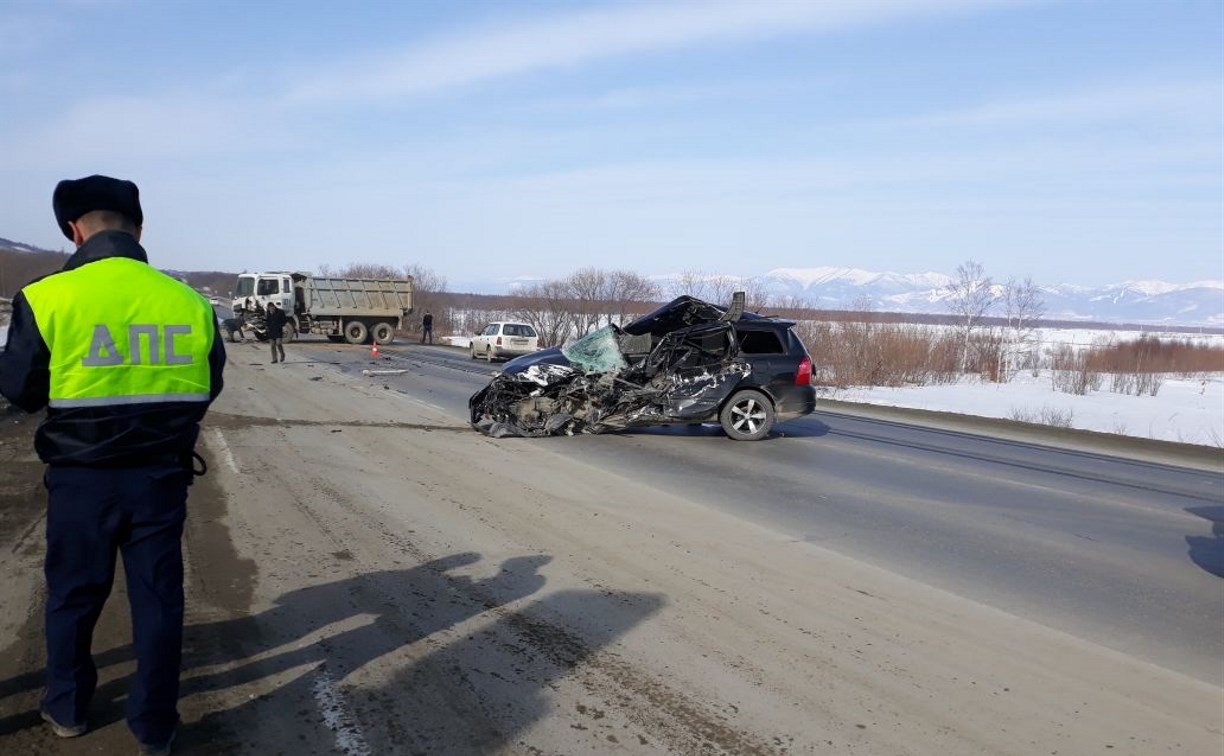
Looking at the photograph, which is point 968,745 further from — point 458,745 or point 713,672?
point 458,745

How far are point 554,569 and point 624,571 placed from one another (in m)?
0.47

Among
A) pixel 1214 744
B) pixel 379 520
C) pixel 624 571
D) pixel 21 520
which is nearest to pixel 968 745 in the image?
pixel 1214 744

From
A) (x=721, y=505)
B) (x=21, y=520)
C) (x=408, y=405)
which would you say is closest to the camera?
(x=21, y=520)

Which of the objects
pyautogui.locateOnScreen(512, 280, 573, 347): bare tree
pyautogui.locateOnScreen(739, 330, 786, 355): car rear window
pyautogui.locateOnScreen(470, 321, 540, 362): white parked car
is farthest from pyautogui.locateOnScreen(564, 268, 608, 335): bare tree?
pyautogui.locateOnScreen(739, 330, 786, 355): car rear window

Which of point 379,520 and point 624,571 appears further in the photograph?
point 379,520

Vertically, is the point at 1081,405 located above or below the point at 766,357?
below

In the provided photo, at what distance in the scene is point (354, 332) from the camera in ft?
126

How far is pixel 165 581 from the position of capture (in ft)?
11.1

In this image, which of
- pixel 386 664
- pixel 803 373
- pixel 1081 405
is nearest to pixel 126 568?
pixel 386 664

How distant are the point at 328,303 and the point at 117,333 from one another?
35660 mm

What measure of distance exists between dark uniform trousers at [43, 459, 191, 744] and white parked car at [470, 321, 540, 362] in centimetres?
2938

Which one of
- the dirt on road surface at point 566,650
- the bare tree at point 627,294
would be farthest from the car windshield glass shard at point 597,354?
the bare tree at point 627,294

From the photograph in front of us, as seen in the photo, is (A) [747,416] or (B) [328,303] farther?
(B) [328,303]

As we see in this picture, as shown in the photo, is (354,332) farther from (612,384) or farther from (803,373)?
(803,373)
